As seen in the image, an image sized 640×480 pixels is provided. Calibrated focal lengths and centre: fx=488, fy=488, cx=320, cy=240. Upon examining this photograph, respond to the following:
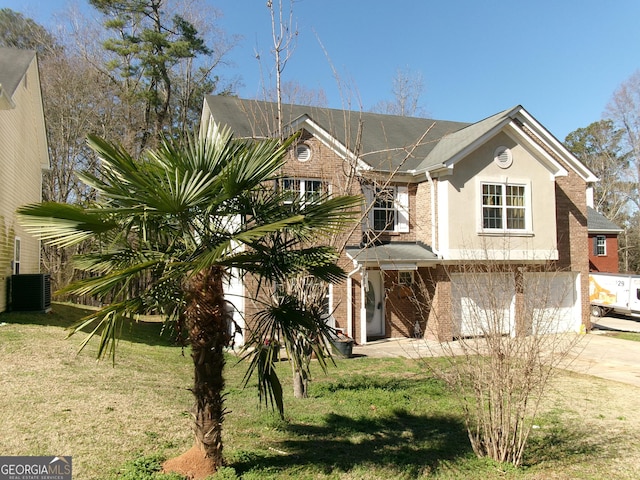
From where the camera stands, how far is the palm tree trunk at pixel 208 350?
511 centimetres

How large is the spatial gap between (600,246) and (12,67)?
31.3m

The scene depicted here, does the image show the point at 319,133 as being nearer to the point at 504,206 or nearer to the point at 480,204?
the point at 480,204

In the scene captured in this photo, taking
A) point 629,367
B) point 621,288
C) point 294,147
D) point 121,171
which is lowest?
point 629,367

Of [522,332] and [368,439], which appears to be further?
[368,439]

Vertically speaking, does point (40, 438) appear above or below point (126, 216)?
below

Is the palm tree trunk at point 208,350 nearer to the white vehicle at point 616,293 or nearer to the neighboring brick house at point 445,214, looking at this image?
the neighboring brick house at point 445,214

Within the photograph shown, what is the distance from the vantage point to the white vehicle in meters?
21.9

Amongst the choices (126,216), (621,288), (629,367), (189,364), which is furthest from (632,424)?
(621,288)

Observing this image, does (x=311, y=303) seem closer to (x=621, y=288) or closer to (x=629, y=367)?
(x=629, y=367)

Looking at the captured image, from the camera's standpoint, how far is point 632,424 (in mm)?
7883

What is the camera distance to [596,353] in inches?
565

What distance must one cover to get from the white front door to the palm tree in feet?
36.8

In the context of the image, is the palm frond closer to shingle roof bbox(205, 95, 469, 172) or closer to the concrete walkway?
the concrete walkway

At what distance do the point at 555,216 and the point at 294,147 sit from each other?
9.81 m
